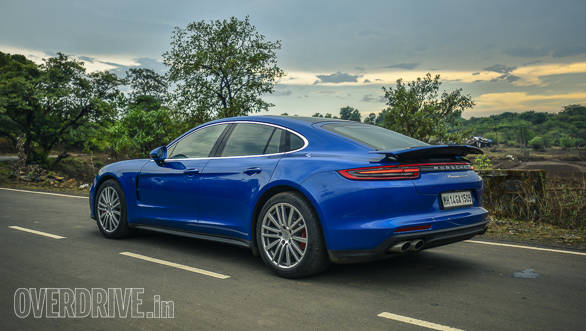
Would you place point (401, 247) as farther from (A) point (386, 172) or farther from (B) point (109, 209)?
(B) point (109, 209)

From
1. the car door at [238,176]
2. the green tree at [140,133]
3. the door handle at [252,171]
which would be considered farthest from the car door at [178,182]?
the green tree at [140,133]

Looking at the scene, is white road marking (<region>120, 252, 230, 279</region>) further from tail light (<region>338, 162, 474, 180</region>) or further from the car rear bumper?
tail light (<region>338, 162, 474, 180</region>)

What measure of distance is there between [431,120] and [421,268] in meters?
22.6

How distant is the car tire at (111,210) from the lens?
6609 millimetres

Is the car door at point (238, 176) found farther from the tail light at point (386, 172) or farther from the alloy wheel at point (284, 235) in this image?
the tail light at point (386, 172)

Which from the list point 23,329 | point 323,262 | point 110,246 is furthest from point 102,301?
point 110,246

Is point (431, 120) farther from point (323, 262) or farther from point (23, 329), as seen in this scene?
point (23, 329)

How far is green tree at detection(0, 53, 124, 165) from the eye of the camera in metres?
25.2

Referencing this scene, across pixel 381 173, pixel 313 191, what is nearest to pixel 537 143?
pixel 381 173

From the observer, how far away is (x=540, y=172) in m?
8.57

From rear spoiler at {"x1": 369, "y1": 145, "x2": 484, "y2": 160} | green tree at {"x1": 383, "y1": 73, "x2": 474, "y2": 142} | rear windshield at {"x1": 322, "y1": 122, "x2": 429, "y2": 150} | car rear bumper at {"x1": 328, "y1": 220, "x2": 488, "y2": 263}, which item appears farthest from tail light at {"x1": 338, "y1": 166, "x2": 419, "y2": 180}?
green tree at {"x1": 383, "y1": 73, "x2": 474, "y2": 142}

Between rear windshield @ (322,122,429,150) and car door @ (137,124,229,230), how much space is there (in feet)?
4.76

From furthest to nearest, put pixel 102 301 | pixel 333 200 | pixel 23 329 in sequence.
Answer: pixel 333 200, pixel 102 301, pixel 23 329

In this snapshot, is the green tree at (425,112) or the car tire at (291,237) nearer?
the car tire at (291,237)
